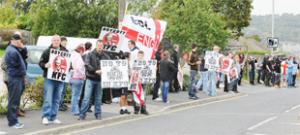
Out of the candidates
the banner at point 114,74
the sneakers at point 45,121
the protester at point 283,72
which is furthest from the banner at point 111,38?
the protester at point 283,72

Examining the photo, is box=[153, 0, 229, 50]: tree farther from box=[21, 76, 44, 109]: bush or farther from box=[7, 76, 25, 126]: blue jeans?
box=[7, 76, 25, 126]: blue jeans

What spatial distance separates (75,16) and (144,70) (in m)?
16.7

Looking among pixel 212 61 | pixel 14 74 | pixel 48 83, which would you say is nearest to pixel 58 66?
pixel 48 83

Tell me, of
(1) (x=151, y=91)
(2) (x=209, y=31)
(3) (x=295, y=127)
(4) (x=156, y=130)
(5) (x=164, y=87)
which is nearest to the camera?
(4) (x=156, y=130)

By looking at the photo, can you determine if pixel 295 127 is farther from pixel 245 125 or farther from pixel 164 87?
pixel 164 87

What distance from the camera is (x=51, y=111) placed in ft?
47.2

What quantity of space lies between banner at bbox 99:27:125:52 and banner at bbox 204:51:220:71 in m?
7.86

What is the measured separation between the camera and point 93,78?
15414mm

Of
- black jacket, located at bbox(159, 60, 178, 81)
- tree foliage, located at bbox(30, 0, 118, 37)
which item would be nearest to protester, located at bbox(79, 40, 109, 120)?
black jacket, located at bbox(159, 60, 178, 81)

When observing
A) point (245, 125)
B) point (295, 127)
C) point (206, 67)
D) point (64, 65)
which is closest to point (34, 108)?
point (64, 65)

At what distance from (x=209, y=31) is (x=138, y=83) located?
14.9 metres

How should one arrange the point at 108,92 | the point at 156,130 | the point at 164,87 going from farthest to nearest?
Result: the point at 164,87, the point at 108,92, the point at 156,130

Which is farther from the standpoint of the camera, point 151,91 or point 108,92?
point 151,91

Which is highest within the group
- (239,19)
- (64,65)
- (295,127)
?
(239,19)
